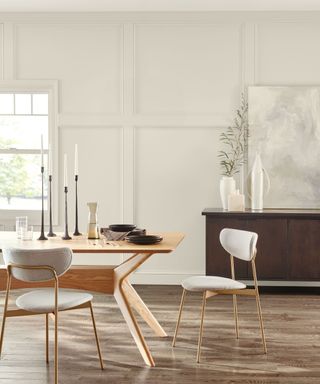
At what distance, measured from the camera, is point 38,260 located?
374 centimetres

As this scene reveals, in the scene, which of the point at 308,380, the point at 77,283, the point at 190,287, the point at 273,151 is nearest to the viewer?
the point at 308,380

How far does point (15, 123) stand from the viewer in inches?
288

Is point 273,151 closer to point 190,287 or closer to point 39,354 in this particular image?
point 190,287

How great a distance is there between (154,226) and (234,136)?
4.15ft

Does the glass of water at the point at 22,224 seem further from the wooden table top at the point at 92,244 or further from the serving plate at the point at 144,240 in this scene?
the serving plate at the point at 144,240

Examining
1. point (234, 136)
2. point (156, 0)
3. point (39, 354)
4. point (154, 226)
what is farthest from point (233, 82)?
point (39, 354)

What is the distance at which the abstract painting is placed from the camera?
698 centimetres

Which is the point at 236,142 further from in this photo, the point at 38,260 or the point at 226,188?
the point at 38,260

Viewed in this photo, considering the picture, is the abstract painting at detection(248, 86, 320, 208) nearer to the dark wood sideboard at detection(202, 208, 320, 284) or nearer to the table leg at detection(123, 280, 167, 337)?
the dark wood sideboard at detection(202, 208, 320, 284)

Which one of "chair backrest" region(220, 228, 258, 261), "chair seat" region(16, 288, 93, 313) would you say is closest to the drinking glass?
"chair seat" region(16, 288, 93, 313)

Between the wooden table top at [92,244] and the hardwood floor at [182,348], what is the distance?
0.73 meters

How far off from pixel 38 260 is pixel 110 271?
101cm

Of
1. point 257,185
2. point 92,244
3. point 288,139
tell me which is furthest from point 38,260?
point 288,139

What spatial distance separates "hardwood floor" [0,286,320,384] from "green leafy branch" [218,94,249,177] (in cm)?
155
